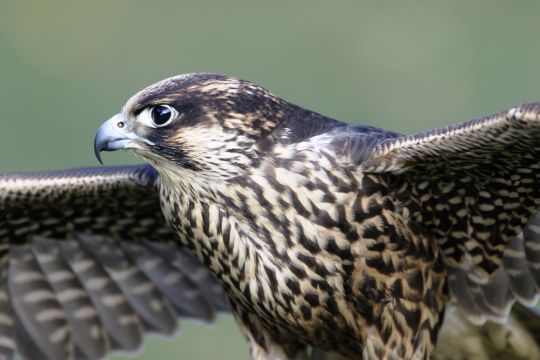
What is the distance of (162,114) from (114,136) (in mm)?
220

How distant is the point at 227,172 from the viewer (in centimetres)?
745

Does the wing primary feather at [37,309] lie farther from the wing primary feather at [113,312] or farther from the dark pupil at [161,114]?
the dark pupil at [161,114]

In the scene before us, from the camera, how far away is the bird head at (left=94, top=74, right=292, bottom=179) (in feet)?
24.5

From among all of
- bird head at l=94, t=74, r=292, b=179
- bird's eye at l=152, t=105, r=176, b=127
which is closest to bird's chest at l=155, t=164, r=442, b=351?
bird head at l=94, t=74, r=292, b=179

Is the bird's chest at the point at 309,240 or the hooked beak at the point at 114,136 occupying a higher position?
the hooked beak at the point at 114,136

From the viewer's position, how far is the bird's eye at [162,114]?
7.48 m

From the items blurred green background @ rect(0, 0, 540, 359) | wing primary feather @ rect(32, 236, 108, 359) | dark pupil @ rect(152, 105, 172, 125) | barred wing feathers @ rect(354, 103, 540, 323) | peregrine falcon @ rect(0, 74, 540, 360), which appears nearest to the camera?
barred wing feathers @ rect(354, 103, 540, 323)

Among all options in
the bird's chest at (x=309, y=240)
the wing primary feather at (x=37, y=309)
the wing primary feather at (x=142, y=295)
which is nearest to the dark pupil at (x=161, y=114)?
the bird's chest at (x=309, y=240)

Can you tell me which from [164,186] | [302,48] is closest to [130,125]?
[164,186]

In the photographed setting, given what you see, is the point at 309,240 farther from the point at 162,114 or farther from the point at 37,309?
the point at 37,309

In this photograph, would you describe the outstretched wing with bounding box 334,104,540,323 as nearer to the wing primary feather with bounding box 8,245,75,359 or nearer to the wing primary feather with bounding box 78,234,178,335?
the wing primary feather with bounding box 78,234,178,335

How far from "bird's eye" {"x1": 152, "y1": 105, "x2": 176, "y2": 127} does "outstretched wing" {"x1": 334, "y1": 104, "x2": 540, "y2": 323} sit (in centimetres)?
70

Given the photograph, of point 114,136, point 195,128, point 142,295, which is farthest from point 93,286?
point 195,128

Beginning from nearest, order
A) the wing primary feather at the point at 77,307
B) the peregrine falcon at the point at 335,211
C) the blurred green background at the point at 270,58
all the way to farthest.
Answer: the peregrine falcon at the point at 335,211
the wing primary feather at the point at 77,307
the blurred green background at the point at 270,58
